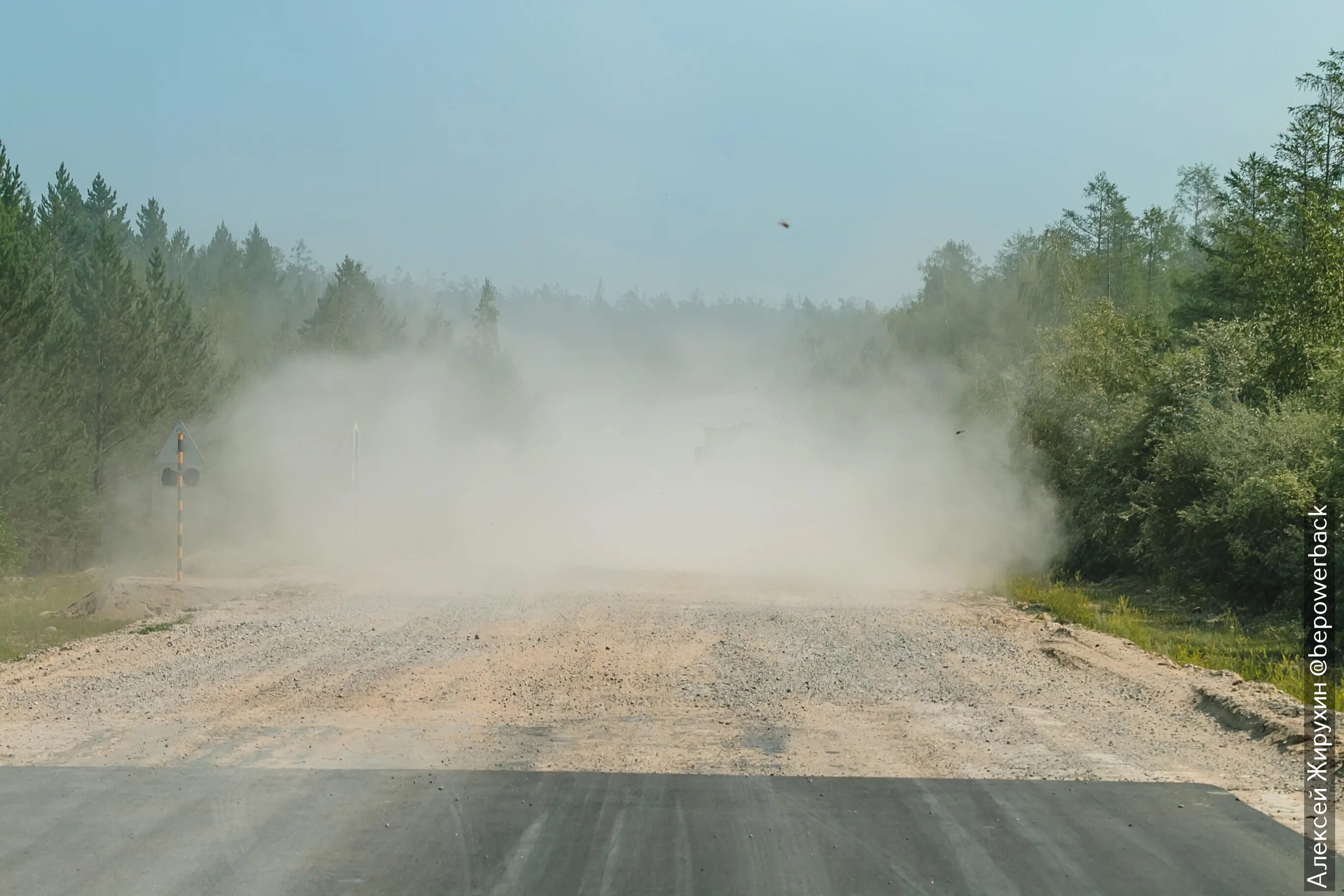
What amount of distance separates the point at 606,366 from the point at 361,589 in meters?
132

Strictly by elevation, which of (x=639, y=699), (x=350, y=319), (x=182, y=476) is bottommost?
(x=639, y=699)

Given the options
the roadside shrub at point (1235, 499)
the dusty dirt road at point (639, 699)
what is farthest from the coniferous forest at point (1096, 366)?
the dusty dirt road at point (639, 699)

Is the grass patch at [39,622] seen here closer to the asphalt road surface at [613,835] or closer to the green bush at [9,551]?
the green bush at [9,551]

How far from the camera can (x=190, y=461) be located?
22.9 meters

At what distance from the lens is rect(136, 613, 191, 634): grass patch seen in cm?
1653

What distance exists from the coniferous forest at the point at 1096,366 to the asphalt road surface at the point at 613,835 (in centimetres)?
1268

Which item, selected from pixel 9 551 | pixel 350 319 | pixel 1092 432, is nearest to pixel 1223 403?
pixel 1092 432

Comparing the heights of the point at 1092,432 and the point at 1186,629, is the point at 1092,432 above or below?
above

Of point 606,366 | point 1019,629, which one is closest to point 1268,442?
point 1019,629

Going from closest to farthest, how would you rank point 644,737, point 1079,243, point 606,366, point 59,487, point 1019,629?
point 644,737
point 1019,629
point 59,487
point 1079,243
point 606,366

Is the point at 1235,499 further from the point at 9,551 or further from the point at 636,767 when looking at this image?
the point at 9,551

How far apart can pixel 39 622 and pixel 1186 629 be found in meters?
17.9

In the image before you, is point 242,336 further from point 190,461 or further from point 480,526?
point 190,461

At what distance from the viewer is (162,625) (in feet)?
55.5
